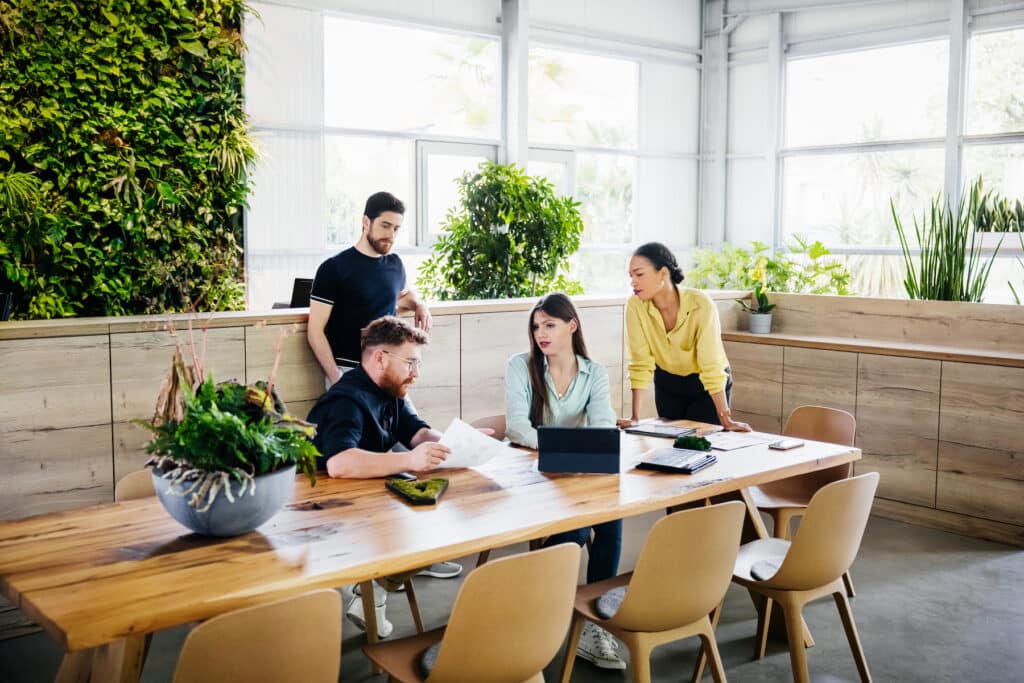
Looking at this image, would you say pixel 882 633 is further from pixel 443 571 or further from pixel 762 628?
pixel 443 571

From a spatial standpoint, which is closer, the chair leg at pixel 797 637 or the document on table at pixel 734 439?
the chair leg at pixel 797 637

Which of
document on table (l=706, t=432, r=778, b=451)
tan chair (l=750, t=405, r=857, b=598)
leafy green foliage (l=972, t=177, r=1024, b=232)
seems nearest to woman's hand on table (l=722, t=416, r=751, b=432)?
document on table (l=706, t=432, r=778, b=451)

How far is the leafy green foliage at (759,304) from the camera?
6387 mm

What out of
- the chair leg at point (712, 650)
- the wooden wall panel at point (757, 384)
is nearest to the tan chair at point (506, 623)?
the chair leg at point (712, 650)

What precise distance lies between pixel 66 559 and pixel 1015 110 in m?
8.65

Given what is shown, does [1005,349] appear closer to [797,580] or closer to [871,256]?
[797,580]

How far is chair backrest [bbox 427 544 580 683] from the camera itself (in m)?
2.14

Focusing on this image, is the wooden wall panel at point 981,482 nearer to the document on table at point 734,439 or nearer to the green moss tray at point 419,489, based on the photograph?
the document on table at point 734,439

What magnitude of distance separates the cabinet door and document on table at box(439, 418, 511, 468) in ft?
10.5

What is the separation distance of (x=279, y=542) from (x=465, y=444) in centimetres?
80

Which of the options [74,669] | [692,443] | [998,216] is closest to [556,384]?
[692,443]

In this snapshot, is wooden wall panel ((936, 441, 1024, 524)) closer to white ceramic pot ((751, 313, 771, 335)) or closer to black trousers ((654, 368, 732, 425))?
white ceramic pot ((751, 313, 771, 335))

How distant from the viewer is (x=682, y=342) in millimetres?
4418

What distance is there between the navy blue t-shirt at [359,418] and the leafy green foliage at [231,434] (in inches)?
23.9
